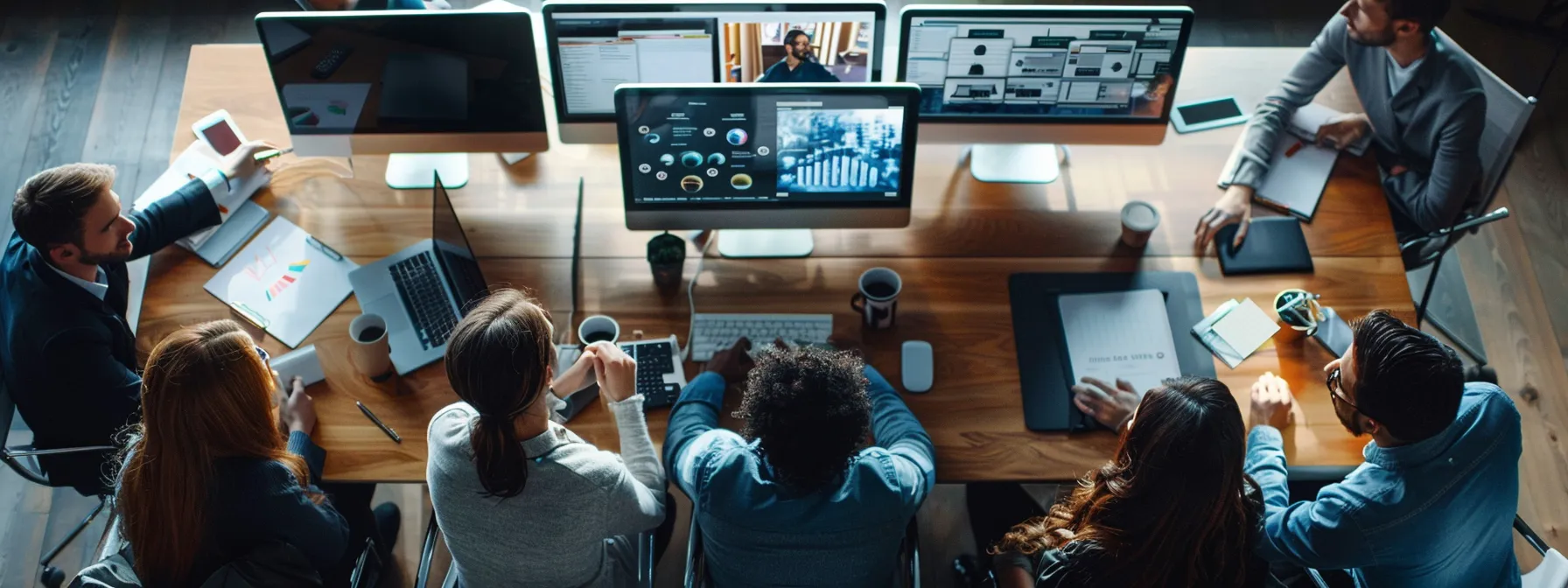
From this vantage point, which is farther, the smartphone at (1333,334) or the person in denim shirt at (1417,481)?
the smartphone at (1333,334)

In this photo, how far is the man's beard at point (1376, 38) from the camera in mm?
2838

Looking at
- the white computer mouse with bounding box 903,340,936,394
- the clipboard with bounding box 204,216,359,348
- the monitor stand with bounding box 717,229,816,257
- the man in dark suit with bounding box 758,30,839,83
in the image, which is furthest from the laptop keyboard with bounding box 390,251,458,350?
the white computer mouse with bounding box 903,340,936,394

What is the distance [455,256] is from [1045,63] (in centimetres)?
141

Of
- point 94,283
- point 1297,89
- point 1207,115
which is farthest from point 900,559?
point 94,283

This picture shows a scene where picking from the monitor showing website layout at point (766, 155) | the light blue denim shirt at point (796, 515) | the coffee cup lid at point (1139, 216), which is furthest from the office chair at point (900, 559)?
the coffee cup lid at point (1139, 216)

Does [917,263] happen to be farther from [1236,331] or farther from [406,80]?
[406,80]

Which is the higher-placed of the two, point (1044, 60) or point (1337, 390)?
point (1044, 60)

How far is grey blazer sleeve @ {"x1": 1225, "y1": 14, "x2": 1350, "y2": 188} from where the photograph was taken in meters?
2.90

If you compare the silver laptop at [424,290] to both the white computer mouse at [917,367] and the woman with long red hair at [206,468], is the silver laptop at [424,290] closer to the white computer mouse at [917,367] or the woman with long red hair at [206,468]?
the woman with long red hair at [206,468]

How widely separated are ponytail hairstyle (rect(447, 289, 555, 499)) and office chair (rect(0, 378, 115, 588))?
39.8 inches

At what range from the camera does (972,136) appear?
9.07 feet

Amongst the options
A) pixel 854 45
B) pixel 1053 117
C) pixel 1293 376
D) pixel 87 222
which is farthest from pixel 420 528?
pixel 1293 376

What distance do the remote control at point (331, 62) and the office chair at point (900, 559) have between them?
1297 mm

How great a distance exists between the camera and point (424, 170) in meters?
2.92
